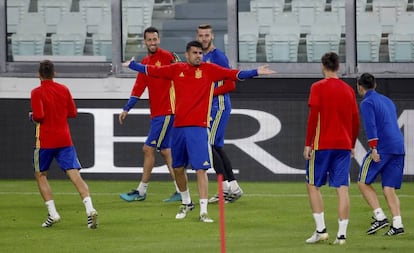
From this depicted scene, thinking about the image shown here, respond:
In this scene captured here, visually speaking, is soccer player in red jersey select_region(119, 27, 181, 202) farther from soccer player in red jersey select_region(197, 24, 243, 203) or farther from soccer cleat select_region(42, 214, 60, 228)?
soccer cleat select_region(42, 214, 60, 228)

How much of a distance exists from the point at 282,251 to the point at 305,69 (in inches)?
387

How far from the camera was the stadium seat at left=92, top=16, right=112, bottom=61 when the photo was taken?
2239 cm

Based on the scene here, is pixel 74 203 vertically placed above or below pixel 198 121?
below

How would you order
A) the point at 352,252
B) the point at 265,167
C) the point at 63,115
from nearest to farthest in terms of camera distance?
the point at 352,252
the point at 63,115
the point at 265,167

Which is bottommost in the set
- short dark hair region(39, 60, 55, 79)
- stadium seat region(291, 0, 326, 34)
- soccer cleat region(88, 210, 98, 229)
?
soccer cleat region(88, 210, 98, 229)

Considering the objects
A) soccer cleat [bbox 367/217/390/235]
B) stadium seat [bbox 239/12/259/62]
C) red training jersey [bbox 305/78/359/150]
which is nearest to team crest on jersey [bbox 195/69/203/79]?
red training jersey [bbox 305/78/359/150]

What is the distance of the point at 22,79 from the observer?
71.2ft

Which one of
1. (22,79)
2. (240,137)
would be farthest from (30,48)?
(240,137)

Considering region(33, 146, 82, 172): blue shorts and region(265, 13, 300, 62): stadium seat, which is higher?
region(265, 13, 300, 62): stadium seat

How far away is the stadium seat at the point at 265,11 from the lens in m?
22.3

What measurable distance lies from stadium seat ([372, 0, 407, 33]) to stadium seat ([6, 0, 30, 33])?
5805 mm

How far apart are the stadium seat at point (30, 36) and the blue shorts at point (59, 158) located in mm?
7745

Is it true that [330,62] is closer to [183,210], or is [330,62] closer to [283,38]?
[183,210]

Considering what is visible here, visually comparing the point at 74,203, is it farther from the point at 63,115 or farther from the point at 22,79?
the point at 22,79
